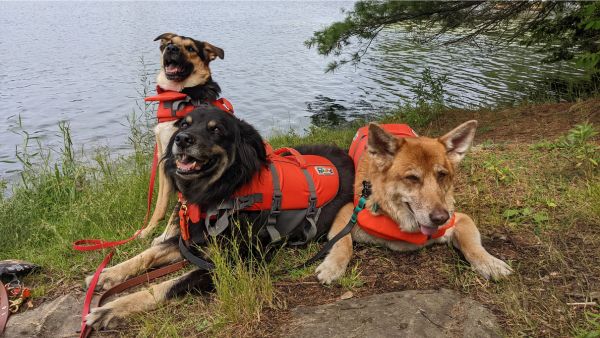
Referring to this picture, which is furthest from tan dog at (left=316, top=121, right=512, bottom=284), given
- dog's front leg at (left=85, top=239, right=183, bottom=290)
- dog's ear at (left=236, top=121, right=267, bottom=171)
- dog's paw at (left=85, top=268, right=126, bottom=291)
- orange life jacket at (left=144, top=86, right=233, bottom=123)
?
orange life jacket at (left=144, top=86, right=233, bottom=123)

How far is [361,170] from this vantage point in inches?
176

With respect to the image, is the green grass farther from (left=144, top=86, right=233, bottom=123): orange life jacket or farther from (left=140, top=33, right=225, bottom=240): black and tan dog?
(left=144, top=86, right=233, bottom=123): orange life jacket

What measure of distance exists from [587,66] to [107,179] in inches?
288

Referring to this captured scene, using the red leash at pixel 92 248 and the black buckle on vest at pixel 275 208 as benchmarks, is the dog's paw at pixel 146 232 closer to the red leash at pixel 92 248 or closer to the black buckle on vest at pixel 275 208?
the red leash at pixel 92 248

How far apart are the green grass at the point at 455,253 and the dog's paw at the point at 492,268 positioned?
0.22 feet

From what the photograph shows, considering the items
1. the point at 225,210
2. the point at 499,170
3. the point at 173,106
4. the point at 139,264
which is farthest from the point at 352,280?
the point at 173,106

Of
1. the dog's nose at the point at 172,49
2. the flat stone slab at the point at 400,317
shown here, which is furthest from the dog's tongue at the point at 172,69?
the flat stone slab at the point at 400,317

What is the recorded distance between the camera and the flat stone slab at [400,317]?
2.82 metres

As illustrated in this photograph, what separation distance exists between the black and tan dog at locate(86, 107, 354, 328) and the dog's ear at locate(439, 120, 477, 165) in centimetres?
159

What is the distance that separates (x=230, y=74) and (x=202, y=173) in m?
13.0

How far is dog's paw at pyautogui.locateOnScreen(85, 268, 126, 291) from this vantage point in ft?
12.6

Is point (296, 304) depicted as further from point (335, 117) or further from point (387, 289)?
point (335, 117)

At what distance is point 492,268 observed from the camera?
3.44 m

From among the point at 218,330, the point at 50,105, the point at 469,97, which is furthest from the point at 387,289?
the point at 50,105
